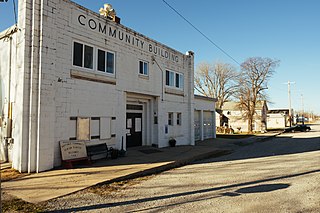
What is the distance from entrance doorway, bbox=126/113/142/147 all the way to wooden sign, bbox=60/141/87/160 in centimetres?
428

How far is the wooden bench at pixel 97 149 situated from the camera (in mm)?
10559

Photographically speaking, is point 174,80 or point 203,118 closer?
point 174,80

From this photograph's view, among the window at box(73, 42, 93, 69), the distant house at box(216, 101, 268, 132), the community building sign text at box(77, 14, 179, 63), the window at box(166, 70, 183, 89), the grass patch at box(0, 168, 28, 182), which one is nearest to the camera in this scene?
the grass patch at box(0, 168, 28, 182)

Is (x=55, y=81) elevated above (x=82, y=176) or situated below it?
above

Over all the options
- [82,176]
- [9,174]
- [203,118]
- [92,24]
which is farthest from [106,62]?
[203,118]

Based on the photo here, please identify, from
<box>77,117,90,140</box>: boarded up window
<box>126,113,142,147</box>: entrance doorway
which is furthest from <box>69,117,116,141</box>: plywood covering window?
<box>126,113,142,147</box>: entrance doorway

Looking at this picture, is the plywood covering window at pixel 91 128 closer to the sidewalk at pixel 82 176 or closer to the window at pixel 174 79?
the sidewalk at pixel 82 176

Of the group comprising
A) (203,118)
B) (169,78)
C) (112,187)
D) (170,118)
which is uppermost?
(169,78)

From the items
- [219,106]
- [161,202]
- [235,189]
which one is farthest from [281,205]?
[219,106]

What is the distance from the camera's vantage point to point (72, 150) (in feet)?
32.3

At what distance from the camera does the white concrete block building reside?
8.93m

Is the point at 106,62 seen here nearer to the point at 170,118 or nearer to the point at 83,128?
the point at 83,128

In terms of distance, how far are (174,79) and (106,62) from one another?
6517 millimetres

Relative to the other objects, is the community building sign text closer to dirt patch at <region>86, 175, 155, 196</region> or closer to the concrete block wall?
the concrete block wall
